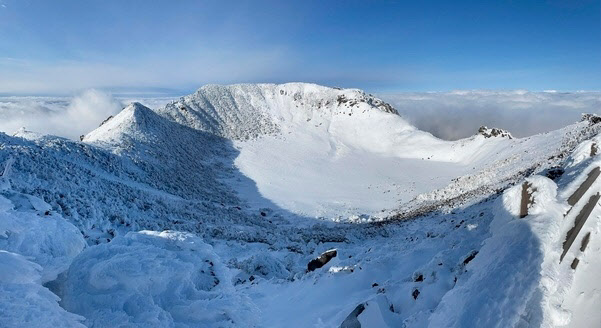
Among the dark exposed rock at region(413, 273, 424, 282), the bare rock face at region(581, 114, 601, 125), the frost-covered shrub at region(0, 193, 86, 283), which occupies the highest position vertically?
the bare rock face at region(581, 114, 601, 125)

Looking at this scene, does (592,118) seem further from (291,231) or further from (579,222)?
(579,222)

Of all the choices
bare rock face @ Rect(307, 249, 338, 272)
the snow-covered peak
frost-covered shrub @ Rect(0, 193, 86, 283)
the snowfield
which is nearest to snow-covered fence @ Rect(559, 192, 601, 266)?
the snowfield

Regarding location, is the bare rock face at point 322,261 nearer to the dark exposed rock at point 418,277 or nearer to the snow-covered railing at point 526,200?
the dark exposed rock at point 418,277

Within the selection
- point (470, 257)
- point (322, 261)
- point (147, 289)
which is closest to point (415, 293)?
point (470, 257)

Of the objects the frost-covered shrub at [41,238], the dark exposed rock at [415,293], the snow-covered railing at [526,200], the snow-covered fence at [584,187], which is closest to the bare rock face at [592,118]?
the snow-covered fence at [584,187]

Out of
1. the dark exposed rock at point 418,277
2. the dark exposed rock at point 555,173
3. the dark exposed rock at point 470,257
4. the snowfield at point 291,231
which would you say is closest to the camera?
the snowfield at point 291,231

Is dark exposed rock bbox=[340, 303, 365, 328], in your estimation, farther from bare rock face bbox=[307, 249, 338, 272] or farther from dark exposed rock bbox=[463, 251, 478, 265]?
bare rock face bbox=[307, 249, 338, 272]

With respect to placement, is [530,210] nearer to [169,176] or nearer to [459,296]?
[459,296]
